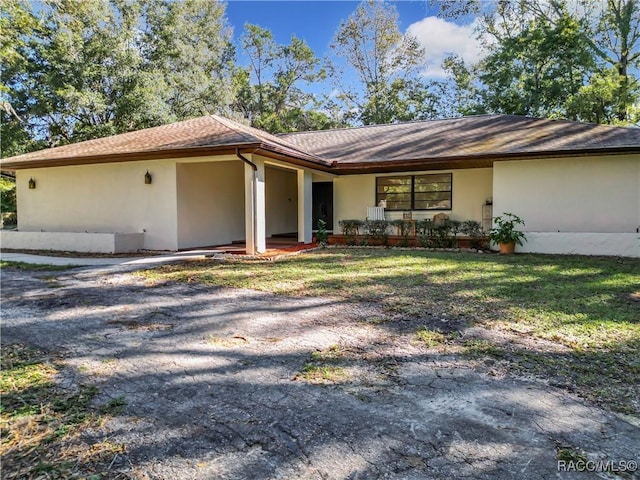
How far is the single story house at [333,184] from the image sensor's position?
9953mm

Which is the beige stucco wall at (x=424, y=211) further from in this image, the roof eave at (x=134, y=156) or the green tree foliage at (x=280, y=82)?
the green tree foliage at (x=280, y=82)

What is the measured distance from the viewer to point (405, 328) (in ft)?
14.2

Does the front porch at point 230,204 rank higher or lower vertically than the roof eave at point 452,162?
lower

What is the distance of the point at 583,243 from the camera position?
386 inches

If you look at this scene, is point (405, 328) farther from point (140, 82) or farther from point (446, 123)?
point (140, 82)

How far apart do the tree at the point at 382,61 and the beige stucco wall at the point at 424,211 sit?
16219 mm

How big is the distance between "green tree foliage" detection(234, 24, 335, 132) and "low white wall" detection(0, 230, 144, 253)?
823 inches

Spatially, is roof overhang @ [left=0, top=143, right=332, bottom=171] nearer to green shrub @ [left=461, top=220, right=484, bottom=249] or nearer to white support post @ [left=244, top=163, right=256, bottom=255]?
white support post @ [left=244, top=163, right=256, bottom=255]

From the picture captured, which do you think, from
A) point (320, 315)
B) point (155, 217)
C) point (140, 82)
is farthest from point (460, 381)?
point (140, 82)

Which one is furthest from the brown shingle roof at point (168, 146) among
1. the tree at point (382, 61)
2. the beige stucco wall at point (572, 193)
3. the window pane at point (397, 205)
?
the tree at point (382, 61)

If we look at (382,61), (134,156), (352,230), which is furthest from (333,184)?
(382,61)

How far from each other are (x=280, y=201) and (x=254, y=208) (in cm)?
655

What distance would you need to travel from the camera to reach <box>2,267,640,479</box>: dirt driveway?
211 centimetres

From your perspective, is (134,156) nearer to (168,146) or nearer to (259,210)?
(168,146)
